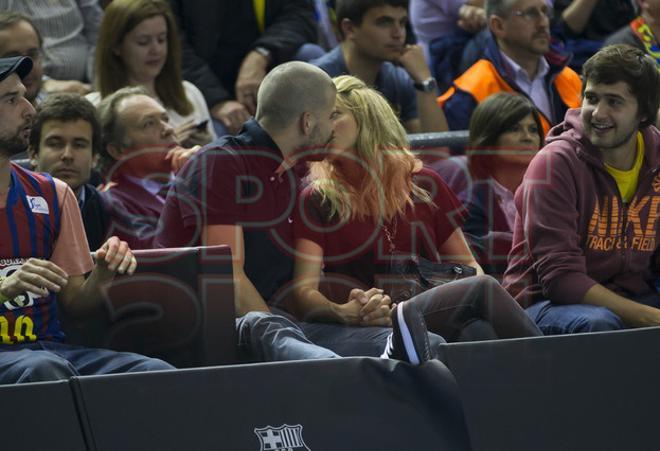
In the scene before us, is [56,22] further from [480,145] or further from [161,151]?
[480,145]

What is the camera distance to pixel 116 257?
12.5ft

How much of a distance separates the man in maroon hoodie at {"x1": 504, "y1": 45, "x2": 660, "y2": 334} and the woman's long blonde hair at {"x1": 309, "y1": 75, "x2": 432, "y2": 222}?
1.42ft

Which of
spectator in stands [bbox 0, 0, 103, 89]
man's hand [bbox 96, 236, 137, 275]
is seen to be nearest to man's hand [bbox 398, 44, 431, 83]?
spectator in stands [bbox 0, 0, 103, 89]

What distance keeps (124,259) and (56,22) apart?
2457 mm

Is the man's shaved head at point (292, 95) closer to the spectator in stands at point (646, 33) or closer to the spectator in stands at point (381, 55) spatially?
the spectator in stands at point (381, 55)

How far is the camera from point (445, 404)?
3.33 m

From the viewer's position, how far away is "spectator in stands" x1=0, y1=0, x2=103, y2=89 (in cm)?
590

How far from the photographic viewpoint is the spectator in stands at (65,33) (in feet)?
19.4

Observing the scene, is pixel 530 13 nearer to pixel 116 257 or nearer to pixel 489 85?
pixel 489 85

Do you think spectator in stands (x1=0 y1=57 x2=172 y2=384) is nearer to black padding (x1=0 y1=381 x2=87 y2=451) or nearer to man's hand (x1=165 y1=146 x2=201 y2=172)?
black padding (x1=0 y1=381 x2=87 y2=451)

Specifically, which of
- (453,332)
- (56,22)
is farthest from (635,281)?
(56,22)

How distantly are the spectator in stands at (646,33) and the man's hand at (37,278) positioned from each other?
12.1 feet

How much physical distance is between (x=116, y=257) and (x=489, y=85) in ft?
8.96

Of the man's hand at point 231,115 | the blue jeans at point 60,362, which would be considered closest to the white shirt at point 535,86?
the man's hand at point 231,115
